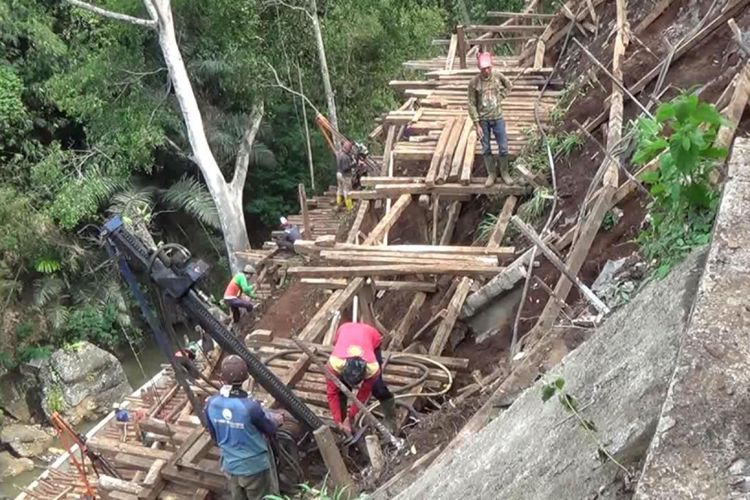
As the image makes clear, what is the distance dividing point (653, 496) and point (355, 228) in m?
7.77

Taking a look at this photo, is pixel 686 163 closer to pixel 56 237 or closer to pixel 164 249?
pixel 164 249

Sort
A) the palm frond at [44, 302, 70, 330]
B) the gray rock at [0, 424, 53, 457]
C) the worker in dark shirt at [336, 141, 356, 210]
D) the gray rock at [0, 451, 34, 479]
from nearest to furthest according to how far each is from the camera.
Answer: the worker in dark shirt at [336, 141, 356, 210] < the gray rock at [0, 451, 34, 479] < the gray rock at [0, 424, 53, 457] < the palm frond at [44, 302, 70, 330]

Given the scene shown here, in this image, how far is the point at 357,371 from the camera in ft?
20.1

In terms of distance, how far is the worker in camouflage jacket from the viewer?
27.3 feet

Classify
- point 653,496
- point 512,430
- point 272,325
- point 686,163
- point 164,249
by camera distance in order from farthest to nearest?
point 272,325
point 164,249
point 686,163
point 512,430
point 653,496

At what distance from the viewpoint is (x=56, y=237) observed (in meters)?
18.0

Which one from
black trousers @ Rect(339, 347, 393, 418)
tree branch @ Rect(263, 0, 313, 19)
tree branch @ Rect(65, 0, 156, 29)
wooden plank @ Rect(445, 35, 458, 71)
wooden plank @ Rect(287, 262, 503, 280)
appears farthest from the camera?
tree branch @ Rect(263, 0, 313, 19)

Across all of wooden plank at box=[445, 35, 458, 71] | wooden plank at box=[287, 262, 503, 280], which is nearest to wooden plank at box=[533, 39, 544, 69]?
wooden plank at box=[445, 35, 458, 71]

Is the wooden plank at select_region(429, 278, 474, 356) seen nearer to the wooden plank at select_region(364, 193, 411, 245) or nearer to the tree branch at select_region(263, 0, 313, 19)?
the wooden plank at select_region(364, 193, 411, 245)

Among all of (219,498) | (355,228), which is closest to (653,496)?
(219,498)

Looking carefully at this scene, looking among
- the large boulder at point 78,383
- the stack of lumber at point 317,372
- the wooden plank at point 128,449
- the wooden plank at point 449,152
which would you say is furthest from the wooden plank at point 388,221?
the large boulder at point 78,383

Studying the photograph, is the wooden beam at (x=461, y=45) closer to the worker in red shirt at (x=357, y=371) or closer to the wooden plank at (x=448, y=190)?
the wooden plank at (x=448, y=190)

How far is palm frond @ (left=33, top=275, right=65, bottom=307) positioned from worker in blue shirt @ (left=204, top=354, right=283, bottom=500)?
45.7 ft

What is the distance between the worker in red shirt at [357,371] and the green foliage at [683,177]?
2494mm
